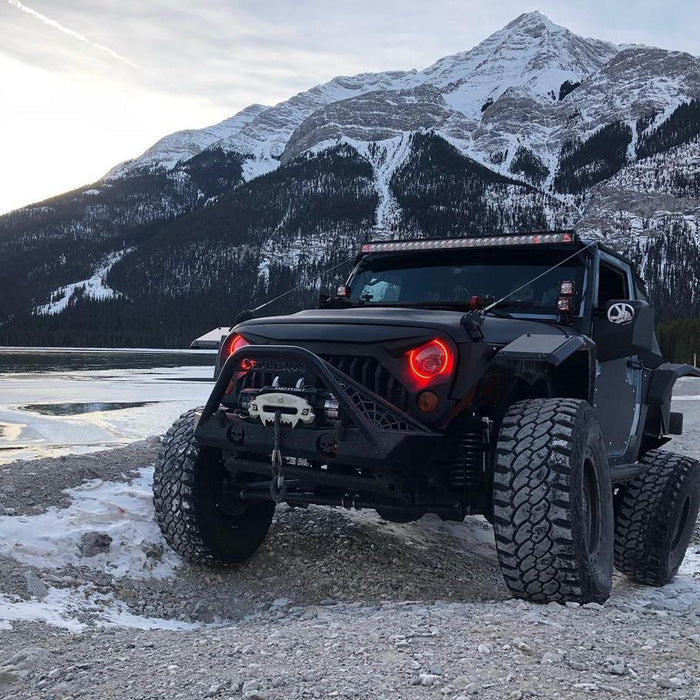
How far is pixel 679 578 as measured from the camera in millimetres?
6043

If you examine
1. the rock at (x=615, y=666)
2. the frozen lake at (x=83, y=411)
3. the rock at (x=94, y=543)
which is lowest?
the frozen lake at (x=83, y=411)

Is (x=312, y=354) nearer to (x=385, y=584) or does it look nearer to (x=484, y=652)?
(x=484, y=652)

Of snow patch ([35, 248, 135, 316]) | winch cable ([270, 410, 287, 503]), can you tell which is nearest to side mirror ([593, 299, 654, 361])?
winch cable ([270, 410, 287, 503])

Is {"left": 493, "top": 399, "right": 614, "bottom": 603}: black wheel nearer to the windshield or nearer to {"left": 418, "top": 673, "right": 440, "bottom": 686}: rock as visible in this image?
{"left": 418, "top": 673, "right": 440, "bottom": 686}: rock

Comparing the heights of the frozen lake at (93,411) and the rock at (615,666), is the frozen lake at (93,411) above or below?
below

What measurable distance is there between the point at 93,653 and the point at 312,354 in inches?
66.7

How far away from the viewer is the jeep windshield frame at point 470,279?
5.13 meters

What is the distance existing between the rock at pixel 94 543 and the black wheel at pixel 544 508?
282cm

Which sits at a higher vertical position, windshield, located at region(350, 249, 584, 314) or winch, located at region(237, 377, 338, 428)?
windshield, located at region(350, 249, 584, 314)

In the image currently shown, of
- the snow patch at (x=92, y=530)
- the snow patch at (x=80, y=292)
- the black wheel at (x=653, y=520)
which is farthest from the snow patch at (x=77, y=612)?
the snow patch at (x=80, y=292)

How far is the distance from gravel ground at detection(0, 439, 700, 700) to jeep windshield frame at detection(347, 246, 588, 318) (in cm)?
193

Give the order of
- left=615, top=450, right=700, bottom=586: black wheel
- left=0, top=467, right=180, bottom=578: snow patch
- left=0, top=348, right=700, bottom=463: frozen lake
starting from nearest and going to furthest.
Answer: left=0, top=467, right=180, bottom=578: snow patch
left=615, top=450, right=700, bottom=586: black wheel
left=0, top=348, right=700, bottom=463: frozen lake

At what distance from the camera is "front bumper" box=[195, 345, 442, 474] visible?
12.1 ft

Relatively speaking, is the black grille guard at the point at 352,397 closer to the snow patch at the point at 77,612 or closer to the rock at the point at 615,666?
the rock at the point at 615,666
